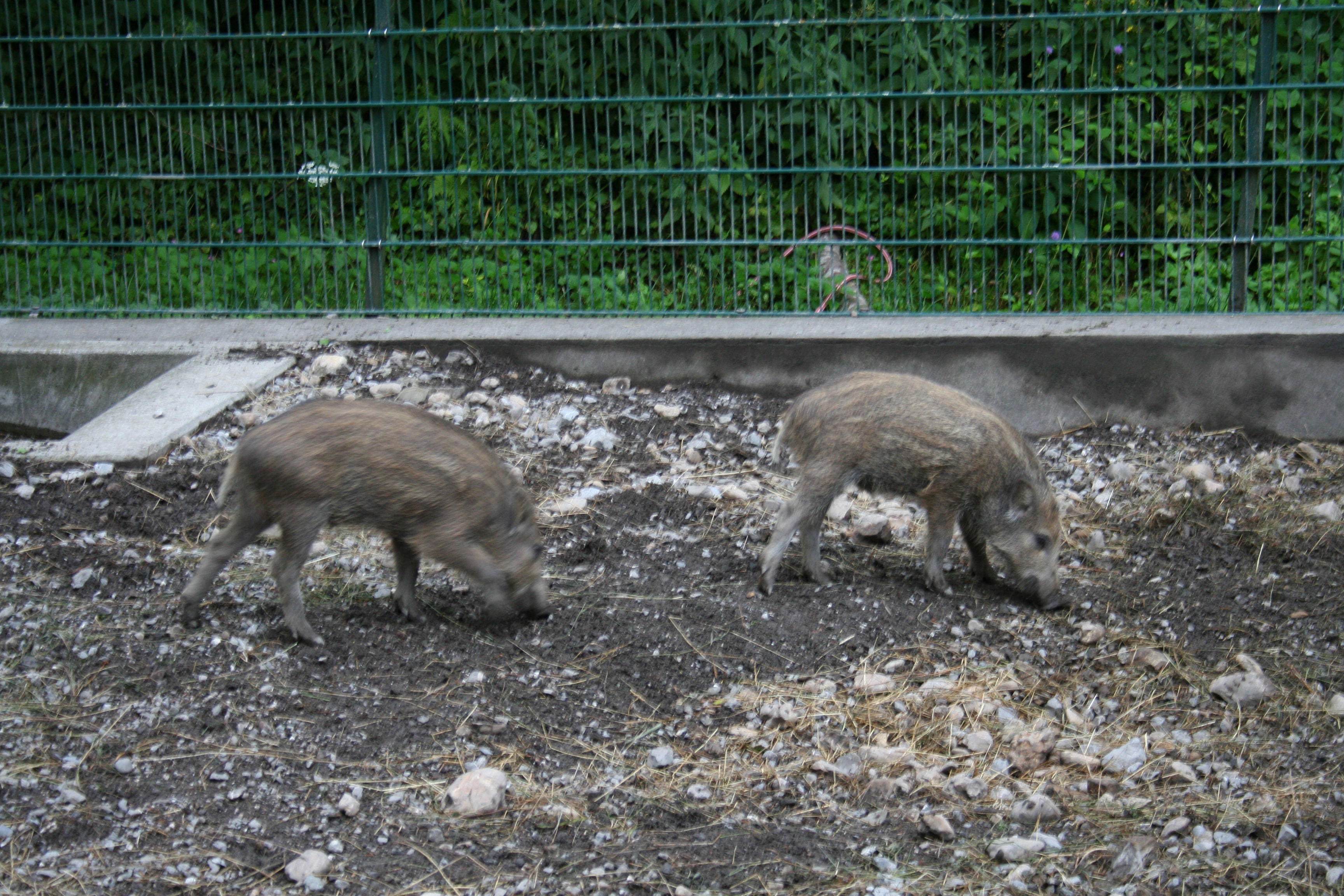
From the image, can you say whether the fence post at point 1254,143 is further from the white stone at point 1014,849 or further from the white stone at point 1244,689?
the white stone at point 1014,849

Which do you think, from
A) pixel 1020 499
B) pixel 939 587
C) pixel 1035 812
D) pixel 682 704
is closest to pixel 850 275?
pixel 1020 499

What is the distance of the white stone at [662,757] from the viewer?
4023mm

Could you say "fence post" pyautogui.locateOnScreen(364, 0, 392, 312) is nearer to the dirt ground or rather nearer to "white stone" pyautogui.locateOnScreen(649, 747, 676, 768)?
the dirt ground

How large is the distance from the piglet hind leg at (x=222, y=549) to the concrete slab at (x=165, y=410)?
1770 mm

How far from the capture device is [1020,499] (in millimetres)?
5340

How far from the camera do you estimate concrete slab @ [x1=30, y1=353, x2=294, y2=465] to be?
6.21 meters

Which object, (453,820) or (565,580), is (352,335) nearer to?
(565,580)

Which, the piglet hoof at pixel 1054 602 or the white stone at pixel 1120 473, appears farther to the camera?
the white stone at pixel 1120 473

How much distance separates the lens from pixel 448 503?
15.4 feet

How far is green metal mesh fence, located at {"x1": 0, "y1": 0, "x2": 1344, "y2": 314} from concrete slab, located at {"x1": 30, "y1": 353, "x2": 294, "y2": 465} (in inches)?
38.3

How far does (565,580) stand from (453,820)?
5.73 ft

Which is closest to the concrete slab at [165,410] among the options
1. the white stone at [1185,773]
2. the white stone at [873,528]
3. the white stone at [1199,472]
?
the white stone at [873,528]

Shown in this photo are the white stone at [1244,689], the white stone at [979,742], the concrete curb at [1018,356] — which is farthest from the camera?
the concrete curb at [1018,356]

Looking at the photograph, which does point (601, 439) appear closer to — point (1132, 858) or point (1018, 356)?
point (1018, 356)
